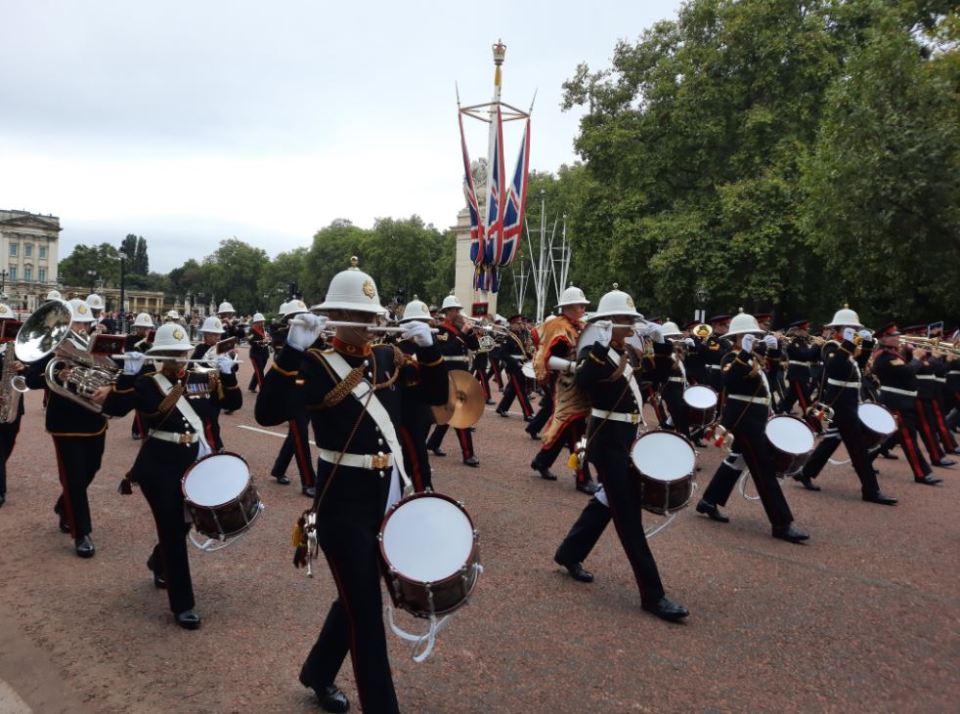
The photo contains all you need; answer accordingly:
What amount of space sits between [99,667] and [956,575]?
6582 mm

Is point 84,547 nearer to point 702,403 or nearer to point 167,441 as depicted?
point 167,441

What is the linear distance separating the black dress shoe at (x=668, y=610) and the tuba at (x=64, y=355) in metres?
4.09

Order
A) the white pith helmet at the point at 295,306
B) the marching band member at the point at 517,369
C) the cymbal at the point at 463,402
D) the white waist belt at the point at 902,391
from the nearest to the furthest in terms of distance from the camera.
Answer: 1. the cymbal at the point at 463,402
2. the white pith helmet at the point at 295,306
3. the white waist belt at the point at 902,391
4. the marching band member at the point at 517,369

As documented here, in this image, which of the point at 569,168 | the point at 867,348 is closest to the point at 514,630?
the point at 867,348

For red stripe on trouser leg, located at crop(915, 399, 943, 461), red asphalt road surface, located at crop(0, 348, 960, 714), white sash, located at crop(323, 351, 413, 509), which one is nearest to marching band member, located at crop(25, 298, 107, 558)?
red asphalt road surface, located at crop(0, 348, 960, 714)

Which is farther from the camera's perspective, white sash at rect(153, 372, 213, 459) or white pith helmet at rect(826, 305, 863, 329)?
white pith helmet at rect(826, 305, 863, 329)

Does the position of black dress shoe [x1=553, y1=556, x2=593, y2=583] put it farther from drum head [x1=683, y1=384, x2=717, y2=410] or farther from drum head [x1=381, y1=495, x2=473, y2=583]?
drum head [x1=683, y1=384, x2=717, y2=410]

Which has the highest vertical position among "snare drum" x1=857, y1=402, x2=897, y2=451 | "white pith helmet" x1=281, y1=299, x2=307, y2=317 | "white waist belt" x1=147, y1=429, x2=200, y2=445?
"white pith helmet" x1=281, y1=299, x2=307, y2=317

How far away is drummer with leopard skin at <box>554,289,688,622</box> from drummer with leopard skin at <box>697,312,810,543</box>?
6.52 feet

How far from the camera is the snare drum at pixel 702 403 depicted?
11.2 m

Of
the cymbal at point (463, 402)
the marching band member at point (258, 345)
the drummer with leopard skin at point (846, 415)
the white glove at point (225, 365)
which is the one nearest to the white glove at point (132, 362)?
the white glove at point (225, 365)

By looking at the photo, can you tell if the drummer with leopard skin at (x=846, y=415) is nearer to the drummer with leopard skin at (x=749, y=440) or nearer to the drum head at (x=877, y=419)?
the drum head at (x=877, y=419)

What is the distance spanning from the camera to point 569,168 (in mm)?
60500

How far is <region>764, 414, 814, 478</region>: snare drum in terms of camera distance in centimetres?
753
